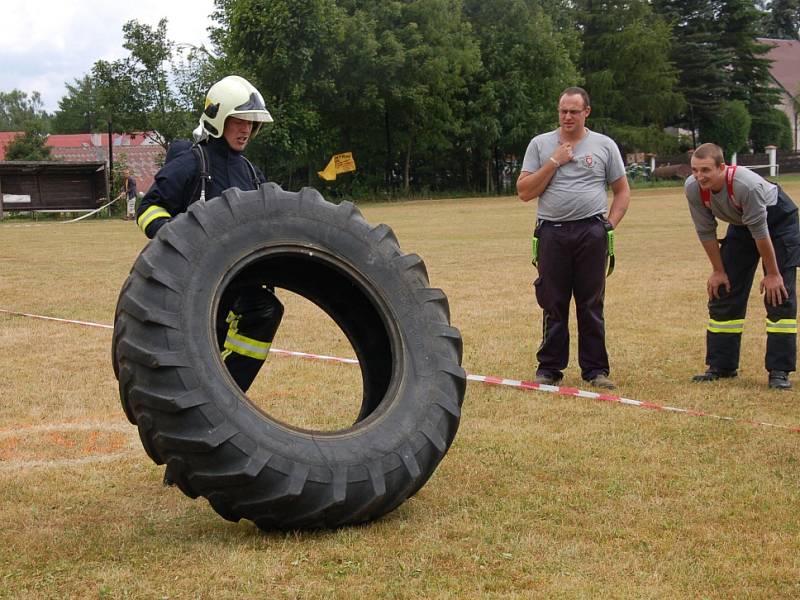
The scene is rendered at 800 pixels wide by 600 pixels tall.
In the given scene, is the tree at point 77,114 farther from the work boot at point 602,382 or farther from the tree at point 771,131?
the work boot at point 602,382

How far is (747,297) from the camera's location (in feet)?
24.0

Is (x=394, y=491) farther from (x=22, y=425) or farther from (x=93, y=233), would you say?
(x=93, y=233)

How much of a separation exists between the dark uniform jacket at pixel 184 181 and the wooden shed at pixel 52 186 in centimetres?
3378

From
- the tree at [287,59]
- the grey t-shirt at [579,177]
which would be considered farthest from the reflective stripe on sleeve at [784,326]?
the tree at [287,59]

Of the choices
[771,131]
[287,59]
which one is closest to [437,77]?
[287,59]

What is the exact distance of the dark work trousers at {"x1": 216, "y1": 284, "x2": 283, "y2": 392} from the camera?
5160 mm

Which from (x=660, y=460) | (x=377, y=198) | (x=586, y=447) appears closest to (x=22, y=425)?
(x=586, y=447)

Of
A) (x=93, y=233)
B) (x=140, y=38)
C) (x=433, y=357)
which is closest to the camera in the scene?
(x=433, y=357)

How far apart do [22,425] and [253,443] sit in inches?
111

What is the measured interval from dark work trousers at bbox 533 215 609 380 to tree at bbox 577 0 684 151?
53346 mm

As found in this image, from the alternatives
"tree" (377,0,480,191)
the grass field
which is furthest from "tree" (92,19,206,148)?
the grass field

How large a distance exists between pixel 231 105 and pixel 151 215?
→ 0.66 m

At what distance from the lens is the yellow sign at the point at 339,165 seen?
47719mm

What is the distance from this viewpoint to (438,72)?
4722 centimetres
